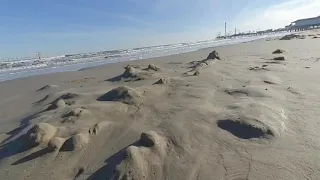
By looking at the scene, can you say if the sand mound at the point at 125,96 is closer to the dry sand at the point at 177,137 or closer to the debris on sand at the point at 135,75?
the dry sand at the point at 177,137

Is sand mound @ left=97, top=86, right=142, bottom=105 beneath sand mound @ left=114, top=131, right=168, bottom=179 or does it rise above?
above

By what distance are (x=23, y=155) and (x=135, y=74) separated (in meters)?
5.37

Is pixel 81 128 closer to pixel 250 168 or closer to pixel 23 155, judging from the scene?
pixel 23 155

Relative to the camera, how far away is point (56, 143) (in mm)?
3613

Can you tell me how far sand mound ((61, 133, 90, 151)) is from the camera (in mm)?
3569

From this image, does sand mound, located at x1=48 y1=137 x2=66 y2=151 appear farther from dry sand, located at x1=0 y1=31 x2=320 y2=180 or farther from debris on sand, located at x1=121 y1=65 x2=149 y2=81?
debris on sand, located at x1=121 y1=65 x2=149 y2=81

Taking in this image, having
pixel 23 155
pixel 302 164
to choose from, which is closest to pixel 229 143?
pixel 302 164

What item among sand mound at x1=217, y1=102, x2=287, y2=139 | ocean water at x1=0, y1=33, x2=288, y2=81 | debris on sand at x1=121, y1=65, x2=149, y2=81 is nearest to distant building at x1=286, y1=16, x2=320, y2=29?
ocean water at x1=0, y1=33, x2=288, y2=81

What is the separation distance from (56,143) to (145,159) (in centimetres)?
126

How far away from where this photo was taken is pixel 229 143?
3.48 m

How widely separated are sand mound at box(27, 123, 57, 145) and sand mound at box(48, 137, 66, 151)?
15 cm

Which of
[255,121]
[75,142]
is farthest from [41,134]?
[255,121]

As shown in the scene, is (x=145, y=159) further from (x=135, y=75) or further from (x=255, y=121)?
(x=135, y=75)

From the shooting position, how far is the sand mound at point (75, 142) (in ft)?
11.7
